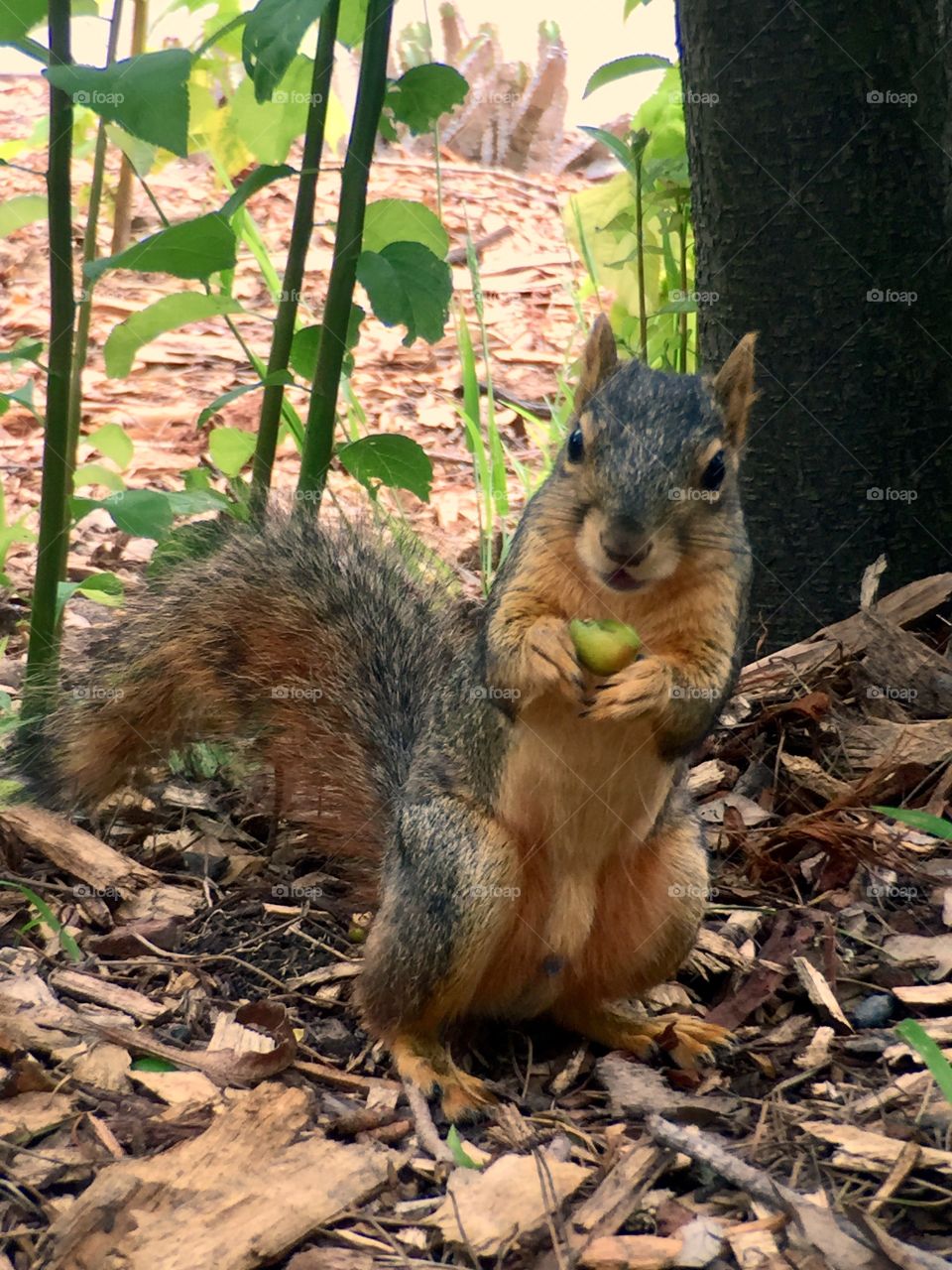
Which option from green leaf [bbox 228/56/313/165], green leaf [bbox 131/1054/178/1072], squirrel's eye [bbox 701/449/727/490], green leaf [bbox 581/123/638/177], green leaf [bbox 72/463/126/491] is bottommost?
green leaf [bbox 131/1054/178/1072]

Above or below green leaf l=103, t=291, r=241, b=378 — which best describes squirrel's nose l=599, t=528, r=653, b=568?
below

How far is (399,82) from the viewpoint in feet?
9.68

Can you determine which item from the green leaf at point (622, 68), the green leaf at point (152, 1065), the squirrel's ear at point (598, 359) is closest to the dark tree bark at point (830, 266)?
the green leaf at point (622, 68)

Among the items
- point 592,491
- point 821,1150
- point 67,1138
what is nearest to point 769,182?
point 592,491

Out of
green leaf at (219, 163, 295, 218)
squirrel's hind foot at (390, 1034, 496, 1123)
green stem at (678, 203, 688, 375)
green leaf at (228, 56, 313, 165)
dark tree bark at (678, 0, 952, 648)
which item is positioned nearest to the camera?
squirrel's hind foot at (390, 1034, 496, 1123)

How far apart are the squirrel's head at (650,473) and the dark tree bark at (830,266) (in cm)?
109

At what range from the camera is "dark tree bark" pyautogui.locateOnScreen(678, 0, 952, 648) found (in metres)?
3.39

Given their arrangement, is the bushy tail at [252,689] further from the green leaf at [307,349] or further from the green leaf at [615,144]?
the green leaf at [615,144]

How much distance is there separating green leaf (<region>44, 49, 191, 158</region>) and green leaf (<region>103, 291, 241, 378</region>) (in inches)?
23.0

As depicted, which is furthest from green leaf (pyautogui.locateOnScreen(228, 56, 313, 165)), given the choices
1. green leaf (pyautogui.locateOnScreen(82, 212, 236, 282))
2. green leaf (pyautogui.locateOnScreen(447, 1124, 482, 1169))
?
green leaf (pyautogui.locateOnScreen(447, 1124, 482, 1169))

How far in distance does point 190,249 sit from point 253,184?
0.61ft

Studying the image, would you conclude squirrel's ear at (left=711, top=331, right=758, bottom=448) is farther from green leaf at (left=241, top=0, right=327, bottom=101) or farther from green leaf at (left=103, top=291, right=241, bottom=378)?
green leaf at (left=103, top=291, right=241, bottom=378)

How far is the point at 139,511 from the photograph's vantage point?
107 inches

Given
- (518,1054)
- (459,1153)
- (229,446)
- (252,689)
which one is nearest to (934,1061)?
(459,1153)
